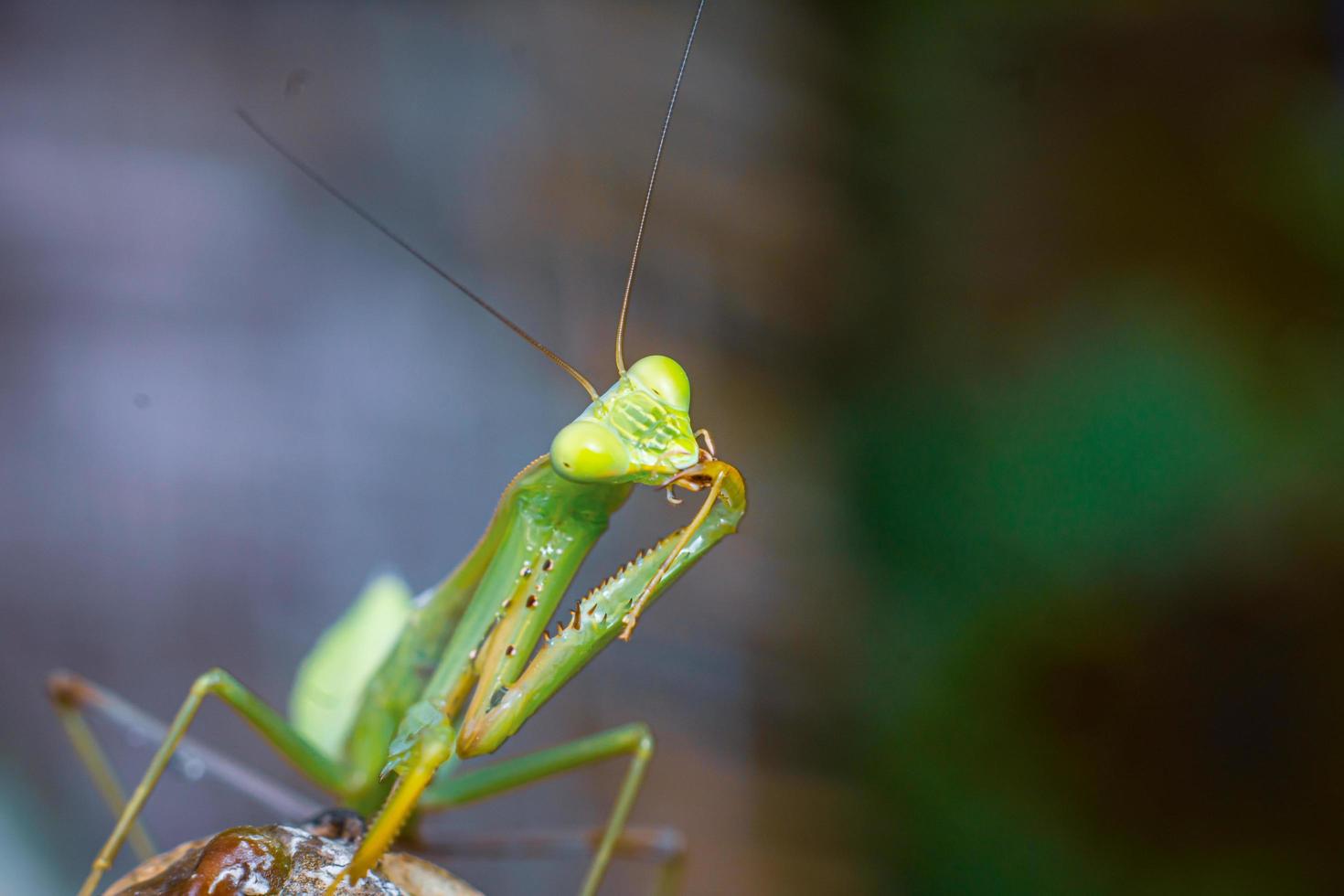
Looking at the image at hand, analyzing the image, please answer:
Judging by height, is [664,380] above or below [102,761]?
above

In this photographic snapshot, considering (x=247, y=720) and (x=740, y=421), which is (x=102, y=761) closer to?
(x=247, y=720)

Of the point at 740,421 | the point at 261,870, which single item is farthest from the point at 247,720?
the point at 740,421

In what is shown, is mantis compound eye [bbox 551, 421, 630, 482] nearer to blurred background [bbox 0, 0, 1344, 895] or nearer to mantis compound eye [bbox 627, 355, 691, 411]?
Result: mantis compound eye [bbox 627, 355, 691, 411]

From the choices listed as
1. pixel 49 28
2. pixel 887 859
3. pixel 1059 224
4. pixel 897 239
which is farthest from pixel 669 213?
pixel 887 859

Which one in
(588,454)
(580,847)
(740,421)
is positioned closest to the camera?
(588,454)

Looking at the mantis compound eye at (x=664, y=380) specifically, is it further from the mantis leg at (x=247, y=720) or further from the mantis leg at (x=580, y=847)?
the mantis leg at (x=580, y=847)

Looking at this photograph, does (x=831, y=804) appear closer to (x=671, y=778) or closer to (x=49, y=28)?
(x=671, y=778)

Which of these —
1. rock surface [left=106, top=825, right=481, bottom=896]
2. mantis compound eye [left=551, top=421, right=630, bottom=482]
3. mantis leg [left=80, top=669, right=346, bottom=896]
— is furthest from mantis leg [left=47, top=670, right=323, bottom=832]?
mantis compound eye [left=551, top=421, right=630, bottom=482]

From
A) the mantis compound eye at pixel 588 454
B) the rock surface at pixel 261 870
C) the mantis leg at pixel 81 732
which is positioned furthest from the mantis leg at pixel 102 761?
the mantis compound eye at pixel 588 454
